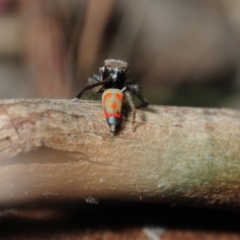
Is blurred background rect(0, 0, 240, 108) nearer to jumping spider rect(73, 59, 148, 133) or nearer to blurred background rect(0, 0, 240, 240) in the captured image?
blurred background rect(0, 0, 240, 240)

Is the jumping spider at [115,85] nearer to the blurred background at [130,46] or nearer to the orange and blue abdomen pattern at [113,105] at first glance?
the orange and blue abdomen pattern at [113,105]

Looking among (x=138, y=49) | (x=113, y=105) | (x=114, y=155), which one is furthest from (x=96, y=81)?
(x=138, y=49)

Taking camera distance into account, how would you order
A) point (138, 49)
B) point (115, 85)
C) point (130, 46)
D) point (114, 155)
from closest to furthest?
point (114, 155) < point (115, 85) < point (130, 46) < point (138, 49)

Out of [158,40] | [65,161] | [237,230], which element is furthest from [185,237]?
[158,40]

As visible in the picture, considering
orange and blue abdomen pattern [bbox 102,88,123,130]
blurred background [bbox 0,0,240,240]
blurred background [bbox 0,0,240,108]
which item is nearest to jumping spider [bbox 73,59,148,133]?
orange and blue abdomen pattern [bbox 102,88,123,130]

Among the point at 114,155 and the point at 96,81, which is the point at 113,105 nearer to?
the point at 114,155

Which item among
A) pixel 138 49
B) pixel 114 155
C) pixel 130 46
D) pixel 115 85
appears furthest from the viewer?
pixel 138 49
